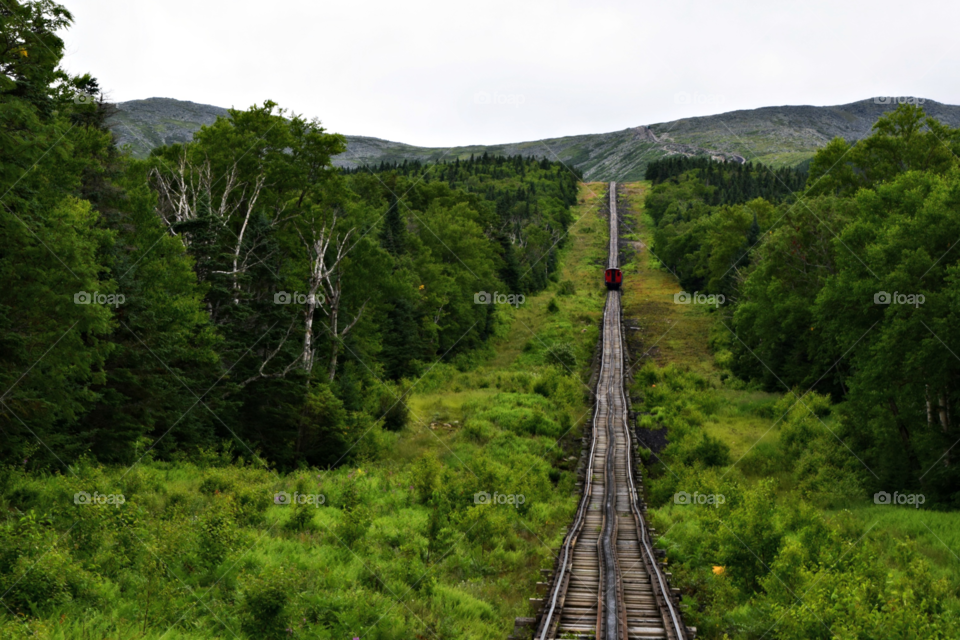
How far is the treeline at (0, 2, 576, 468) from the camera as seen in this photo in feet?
48.9

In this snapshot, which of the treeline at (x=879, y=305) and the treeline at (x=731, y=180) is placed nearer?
the treeline at (x=879, y=305)

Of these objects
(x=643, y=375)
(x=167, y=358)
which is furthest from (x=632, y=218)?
(x=167, y=358)

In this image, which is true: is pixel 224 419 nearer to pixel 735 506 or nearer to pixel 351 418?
pixel 351 418

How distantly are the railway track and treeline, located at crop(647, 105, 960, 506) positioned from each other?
875 centimetres

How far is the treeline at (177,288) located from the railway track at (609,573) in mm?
10744

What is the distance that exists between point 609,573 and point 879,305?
1473 cm

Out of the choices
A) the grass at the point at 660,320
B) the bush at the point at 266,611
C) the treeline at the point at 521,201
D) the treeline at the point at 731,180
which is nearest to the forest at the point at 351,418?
the bush at the point at 266,611

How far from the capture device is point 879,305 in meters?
22.3

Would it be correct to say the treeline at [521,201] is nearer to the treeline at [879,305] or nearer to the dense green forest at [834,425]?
the dense green forest at [834,425]

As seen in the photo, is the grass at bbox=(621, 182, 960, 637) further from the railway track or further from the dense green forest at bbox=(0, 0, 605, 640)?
the dense green forest at bbox=(0, 0, 605, 640)

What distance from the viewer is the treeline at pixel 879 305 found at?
19938mm

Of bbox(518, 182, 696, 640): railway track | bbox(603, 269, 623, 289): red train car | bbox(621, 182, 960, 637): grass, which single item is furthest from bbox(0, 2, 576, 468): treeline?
bbox(603, 269, 623, 289): red train car

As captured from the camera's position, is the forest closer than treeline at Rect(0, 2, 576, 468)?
Yes

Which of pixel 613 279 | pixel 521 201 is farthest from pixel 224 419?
pixel 521 201
